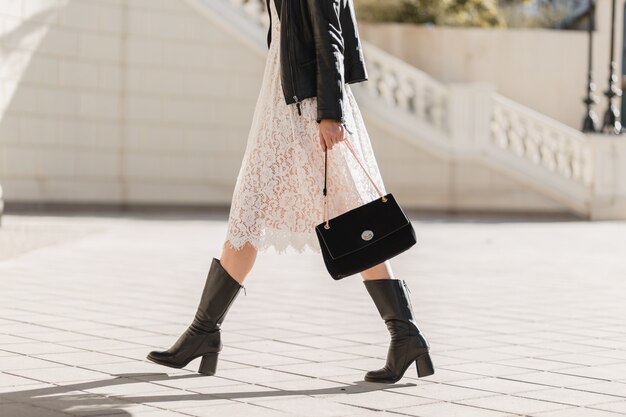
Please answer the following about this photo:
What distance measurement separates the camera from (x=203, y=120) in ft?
60.8

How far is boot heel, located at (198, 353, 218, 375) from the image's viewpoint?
16.2 ft

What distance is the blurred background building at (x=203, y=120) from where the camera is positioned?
1688 centimetres

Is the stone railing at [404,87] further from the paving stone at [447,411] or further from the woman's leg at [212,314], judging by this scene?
the paving stone at [447,411]

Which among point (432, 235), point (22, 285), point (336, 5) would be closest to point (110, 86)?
point (432, 235)

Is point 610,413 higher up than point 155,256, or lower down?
higher up

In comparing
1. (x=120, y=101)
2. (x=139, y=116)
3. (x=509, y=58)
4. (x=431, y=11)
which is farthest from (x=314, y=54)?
(x=431, y=11)

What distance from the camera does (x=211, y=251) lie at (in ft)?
37.7

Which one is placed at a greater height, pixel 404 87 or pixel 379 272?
pixel 379 272

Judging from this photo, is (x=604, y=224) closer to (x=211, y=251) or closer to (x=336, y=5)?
(x=211, y=251)

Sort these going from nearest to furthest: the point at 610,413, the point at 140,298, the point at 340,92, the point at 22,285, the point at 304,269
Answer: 1. the point at 610,413
2. the point at 340,92
3. the point at 140,298
4. the point at 22,285
5. the point at 304,269

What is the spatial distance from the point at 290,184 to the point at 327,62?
1.65ft

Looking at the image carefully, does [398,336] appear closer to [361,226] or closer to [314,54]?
[361,226]

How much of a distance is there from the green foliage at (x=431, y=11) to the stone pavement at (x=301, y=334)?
438 inches

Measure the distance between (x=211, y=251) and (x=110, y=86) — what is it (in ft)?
22.6
